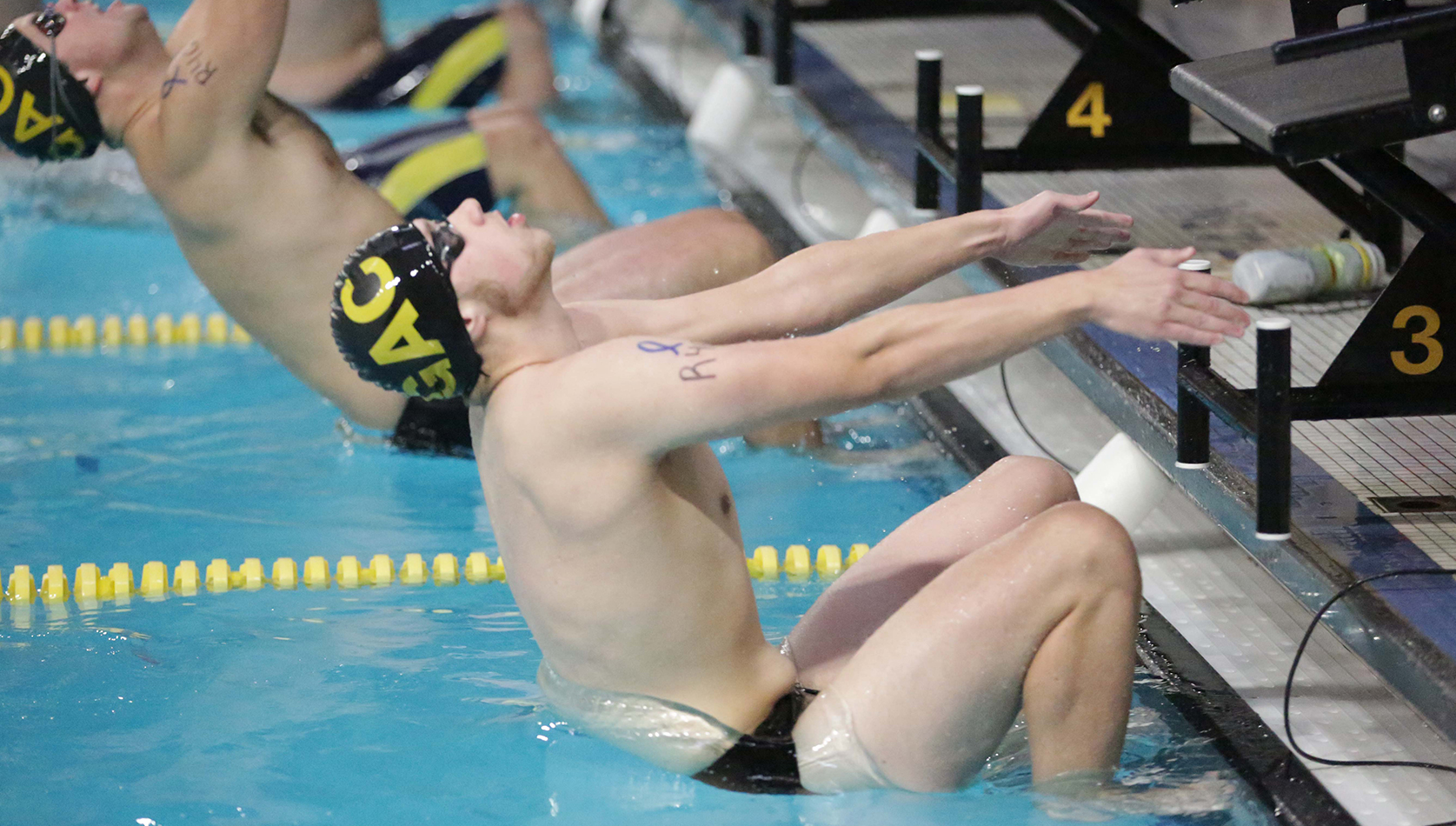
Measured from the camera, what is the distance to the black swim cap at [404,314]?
2.18m

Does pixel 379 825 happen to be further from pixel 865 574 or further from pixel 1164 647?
pixel 1164 647

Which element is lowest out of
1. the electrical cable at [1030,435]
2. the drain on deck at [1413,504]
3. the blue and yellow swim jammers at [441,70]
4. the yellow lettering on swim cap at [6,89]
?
the electrical cable at [1030,435]

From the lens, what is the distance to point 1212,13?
5.77m

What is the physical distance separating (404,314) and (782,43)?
3.68 metres

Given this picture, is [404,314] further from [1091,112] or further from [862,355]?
[1091,112]

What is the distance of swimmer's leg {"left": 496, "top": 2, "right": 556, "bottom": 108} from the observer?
643cm

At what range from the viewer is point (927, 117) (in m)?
4.29

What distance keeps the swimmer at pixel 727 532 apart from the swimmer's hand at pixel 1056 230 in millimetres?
347

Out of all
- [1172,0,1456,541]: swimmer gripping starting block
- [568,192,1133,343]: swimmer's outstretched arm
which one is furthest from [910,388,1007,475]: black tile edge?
[568,192,1133,343]: swimmer's outstretched arm

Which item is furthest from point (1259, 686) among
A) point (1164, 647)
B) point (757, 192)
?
point (757, 192)

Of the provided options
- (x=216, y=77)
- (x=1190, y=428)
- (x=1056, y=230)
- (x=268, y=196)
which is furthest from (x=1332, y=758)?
(x=216, y=77)

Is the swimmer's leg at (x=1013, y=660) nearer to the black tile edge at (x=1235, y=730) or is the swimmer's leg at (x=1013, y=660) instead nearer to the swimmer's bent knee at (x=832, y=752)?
the swimmer's bent knee at (x=832, y=752)

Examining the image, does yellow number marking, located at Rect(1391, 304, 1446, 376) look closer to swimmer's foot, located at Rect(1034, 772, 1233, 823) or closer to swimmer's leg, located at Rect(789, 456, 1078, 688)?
swimmer's leg, located at Rect(789, 456, 1078, 688)

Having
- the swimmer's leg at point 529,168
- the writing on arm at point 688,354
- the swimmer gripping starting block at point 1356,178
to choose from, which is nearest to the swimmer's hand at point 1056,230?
the swimmer gripping starting block at point 1356,178
